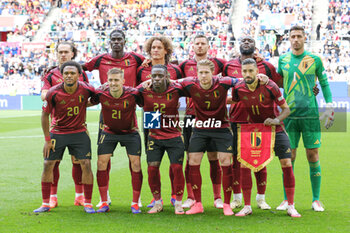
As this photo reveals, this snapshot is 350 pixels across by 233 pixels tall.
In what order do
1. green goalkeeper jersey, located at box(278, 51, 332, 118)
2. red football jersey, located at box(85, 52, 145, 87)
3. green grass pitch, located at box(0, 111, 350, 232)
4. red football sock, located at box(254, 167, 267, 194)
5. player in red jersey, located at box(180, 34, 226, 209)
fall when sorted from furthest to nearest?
red football jersey, located at box(85, 52, 145, 87) < player in red jersey, located at box(180, 34, 226, 209) < red football sock, located at box(254, 167, 267, 194) < green goalkeeper jersey, located at box(278, 51, 332, 118) < green grass pitch, located at box(0, 111, 350, 232)

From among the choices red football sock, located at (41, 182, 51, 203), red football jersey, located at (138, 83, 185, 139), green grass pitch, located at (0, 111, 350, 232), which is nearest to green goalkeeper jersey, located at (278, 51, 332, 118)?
green grass pitch, located at (0, 111, 350, 232)

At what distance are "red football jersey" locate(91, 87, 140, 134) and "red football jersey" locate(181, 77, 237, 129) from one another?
696 mm

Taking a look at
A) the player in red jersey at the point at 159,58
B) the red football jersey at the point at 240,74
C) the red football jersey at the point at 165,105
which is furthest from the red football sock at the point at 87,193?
the red football jersey at the point at 240,74

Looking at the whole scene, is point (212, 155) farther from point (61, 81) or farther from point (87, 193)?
point (61, 81)

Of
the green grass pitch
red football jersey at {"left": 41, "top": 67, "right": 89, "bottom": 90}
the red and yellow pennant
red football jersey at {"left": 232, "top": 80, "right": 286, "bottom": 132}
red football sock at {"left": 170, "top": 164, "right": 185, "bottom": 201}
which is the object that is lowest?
the green grass pitch

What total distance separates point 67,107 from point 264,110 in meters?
2.50

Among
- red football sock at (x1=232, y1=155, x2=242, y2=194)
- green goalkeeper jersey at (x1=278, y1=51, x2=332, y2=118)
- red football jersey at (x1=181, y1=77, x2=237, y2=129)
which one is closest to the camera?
red football jersey at (x1=181, y1=77, x2=237, y2=129)

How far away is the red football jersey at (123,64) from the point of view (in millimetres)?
7285

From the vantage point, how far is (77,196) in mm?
7008

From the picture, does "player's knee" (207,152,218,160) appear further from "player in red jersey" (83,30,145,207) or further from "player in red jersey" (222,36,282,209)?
"player in red jersey" (83,30,145,207)

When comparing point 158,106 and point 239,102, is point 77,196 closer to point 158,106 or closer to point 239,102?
point 158,106

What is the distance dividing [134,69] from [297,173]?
3997mm

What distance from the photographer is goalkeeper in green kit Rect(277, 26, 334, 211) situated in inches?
261

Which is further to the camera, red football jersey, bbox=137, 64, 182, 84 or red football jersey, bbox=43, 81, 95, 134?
red football jersey, bbox=137, 64, 182, 84
